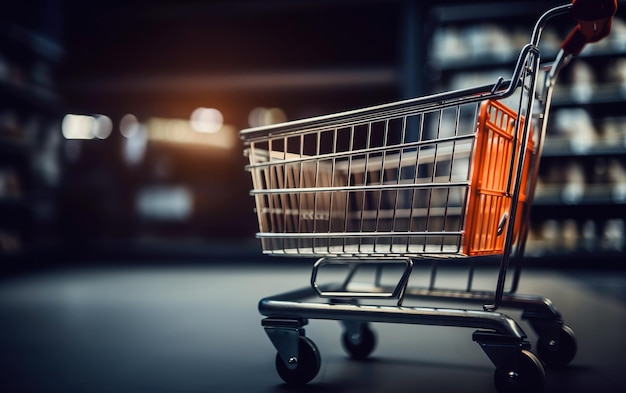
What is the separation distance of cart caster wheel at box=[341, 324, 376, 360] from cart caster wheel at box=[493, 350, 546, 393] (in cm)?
57

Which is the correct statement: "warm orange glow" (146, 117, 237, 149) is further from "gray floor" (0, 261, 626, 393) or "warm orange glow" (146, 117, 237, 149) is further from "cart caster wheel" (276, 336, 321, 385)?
"cart caster wheel" (276, 336, 321, 385)

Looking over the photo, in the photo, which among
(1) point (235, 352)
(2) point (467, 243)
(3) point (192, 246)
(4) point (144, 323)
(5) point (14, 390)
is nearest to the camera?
(2) point (467, 243)

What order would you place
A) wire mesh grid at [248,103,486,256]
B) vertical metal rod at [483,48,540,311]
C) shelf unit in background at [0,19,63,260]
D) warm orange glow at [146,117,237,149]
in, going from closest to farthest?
vertical metal rod at [483,48,540,311] < wire mesh grid at [248,103,486,256] < shelf unit in background at [0,19,63,260] < warm orange glow at [146,117,237,149]

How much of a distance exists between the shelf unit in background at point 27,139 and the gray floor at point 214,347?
1430 mm

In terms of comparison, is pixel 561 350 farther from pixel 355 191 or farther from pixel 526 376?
pixel 355 191

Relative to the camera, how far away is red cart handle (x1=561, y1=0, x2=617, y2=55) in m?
1.35

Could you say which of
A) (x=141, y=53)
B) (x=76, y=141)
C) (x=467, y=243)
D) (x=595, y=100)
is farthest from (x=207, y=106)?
(x=467, y=243)

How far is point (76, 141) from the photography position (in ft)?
23.0

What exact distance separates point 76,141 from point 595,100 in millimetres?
5909

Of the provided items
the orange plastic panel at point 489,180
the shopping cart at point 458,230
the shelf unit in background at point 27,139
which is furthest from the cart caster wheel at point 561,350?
the shelf unit in background at point 27,139

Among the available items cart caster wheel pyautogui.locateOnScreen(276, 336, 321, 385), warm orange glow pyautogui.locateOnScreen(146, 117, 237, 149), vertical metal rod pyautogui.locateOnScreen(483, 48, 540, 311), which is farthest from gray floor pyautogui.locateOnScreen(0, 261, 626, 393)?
warm orange glow pyautogui.locateOnScreen(146, 117, 237, 149)

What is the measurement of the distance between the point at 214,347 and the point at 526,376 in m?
1.13

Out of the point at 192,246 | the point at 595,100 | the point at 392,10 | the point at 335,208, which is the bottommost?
the point at 192,246

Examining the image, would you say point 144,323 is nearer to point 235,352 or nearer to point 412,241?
point 235,352
